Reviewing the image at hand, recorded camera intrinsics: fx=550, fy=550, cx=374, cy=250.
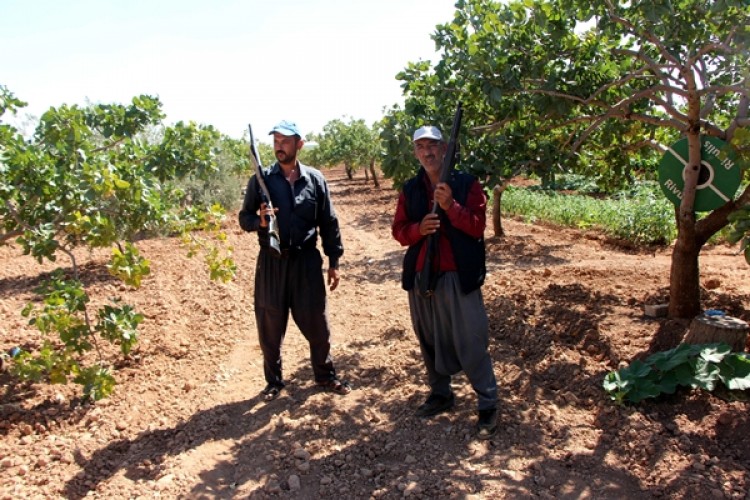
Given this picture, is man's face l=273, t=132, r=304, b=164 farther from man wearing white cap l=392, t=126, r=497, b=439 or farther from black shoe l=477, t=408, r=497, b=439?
black shoe l=477, t=408, r=497, b=439

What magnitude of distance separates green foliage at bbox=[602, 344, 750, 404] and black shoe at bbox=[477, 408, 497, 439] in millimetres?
778

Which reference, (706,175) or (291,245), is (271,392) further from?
(706,175)

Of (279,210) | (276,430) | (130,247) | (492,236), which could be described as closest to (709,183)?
(279,210)

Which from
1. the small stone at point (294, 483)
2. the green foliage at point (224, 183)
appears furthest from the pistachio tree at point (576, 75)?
the green foliage at point (224, 183)

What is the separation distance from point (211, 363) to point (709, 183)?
422cm

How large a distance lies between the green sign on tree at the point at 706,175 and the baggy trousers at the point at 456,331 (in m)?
2.06

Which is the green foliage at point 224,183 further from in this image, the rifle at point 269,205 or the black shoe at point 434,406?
the black shoe at point 434,406

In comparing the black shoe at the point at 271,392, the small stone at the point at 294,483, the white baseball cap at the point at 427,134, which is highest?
the white baseball cap at the point at 427,134

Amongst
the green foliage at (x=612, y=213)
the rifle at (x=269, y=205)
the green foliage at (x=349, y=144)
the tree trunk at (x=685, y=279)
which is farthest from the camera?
the green foliage at (x=349, y=144)

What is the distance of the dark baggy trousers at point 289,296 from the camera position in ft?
12.3

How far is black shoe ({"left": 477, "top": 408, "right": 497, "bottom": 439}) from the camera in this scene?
3.24m

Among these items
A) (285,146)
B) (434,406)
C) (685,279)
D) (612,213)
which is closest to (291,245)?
(285,146)

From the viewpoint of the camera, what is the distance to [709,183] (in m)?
4.00

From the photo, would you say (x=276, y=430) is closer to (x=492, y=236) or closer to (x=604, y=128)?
(x=604, y=128)
